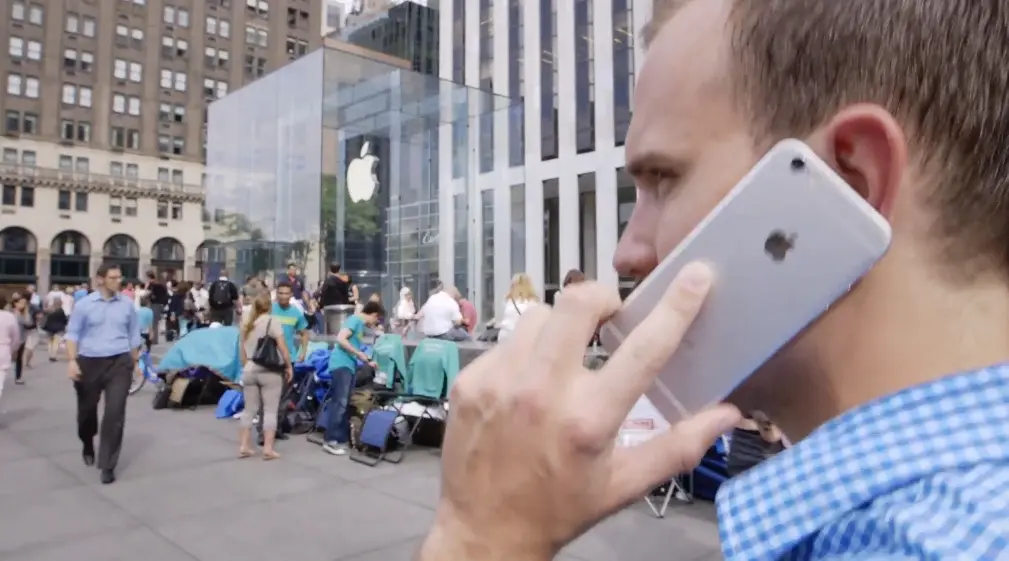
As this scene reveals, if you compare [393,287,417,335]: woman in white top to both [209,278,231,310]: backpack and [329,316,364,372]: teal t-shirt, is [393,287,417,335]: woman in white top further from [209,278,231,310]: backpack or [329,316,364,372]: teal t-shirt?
[329,316,364,372]: teal t-shirt

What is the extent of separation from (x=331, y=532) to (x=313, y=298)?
11183mm

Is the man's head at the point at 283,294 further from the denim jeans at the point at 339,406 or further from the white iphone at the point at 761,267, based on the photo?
the white iphone at the point at 761,267

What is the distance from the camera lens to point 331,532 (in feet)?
16.1

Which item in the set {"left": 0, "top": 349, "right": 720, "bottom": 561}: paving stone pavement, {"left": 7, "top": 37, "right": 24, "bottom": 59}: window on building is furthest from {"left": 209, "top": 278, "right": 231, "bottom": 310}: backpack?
{"left": 7, "top": 37, "right": 24, "bottom": 59}: window on building

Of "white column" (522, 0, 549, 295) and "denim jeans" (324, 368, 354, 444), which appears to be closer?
"denim jeans" (324, 368, 354, 444)

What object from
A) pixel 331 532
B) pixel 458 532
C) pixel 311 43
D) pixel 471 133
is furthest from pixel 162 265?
pixel 458 532

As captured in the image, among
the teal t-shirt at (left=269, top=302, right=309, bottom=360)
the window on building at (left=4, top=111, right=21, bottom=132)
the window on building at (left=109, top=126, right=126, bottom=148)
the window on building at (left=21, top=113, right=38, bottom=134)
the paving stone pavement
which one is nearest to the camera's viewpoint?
the paving stone pavement

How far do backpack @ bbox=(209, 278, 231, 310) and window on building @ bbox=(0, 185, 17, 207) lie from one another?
5672 centimetres

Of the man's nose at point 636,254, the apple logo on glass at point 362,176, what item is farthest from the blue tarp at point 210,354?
the man's nose at point 636,254

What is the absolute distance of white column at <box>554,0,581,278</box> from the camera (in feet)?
94.2

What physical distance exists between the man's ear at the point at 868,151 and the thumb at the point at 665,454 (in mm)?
301

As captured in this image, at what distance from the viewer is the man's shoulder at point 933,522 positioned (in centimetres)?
55

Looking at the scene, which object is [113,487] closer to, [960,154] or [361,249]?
[960,154]

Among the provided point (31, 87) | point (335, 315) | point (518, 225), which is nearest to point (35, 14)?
point (31, 87)
